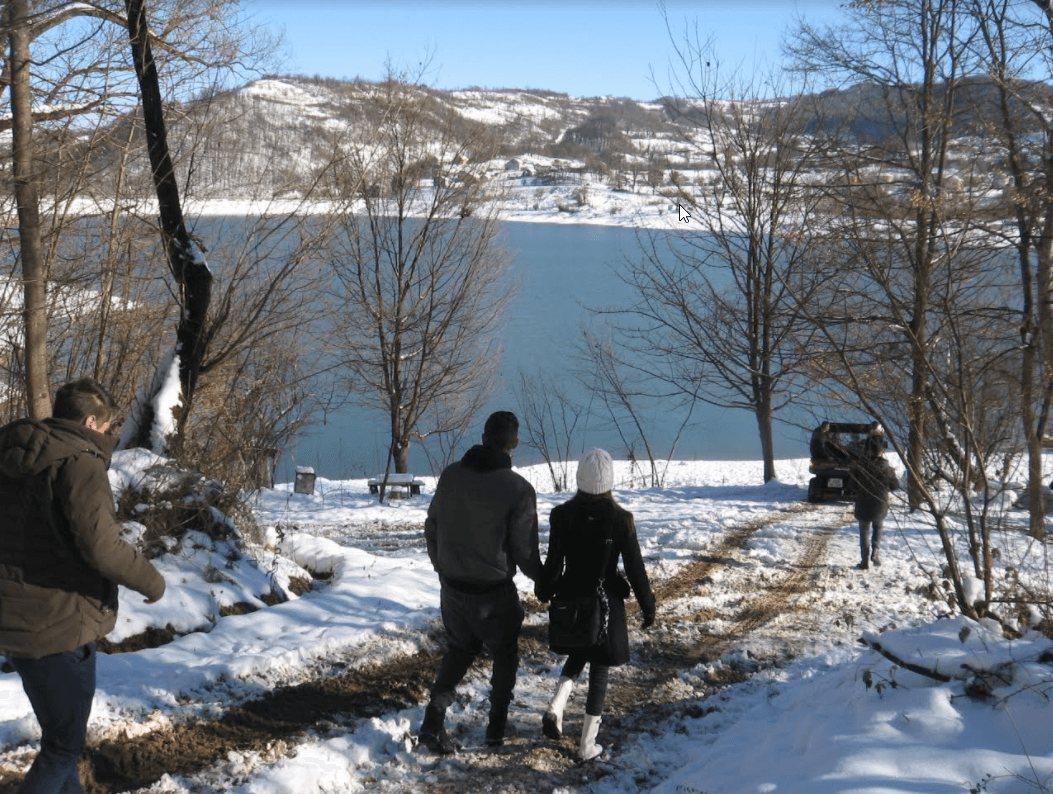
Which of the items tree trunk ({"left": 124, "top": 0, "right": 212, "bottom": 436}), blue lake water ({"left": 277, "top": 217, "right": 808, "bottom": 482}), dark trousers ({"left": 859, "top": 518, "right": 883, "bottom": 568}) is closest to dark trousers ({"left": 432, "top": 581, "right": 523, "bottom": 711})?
tree trunk ({"left": 124, "top": 0, "right": 212, "bottom": 436})

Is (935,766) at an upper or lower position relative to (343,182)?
lower

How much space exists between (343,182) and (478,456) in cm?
759

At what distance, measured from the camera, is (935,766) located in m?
4.18

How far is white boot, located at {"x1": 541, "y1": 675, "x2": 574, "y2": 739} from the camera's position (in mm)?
5145

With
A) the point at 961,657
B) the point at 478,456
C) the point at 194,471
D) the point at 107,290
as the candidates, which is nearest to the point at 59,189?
the point at 107,290

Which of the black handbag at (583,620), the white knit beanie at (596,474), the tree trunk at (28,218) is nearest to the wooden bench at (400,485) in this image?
the tree trunk at (28,218)

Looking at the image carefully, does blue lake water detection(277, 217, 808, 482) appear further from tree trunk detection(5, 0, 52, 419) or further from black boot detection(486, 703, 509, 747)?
black boot detection(486, 703, 509, 747)

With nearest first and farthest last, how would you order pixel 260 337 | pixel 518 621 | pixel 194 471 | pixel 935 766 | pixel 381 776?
pixel 935 766
pixel 381 776
pixel 518 621
pixel 194 471
pixel 260 337

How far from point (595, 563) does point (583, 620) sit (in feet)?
1.03

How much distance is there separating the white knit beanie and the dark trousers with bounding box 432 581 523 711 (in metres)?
0.70

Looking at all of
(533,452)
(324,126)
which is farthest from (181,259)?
(533,452)

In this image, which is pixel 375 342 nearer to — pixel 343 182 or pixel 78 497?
pixel 343 182

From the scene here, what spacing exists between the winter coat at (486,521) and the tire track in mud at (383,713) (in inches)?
39.6

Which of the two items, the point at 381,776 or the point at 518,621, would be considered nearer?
the point at 381,776
